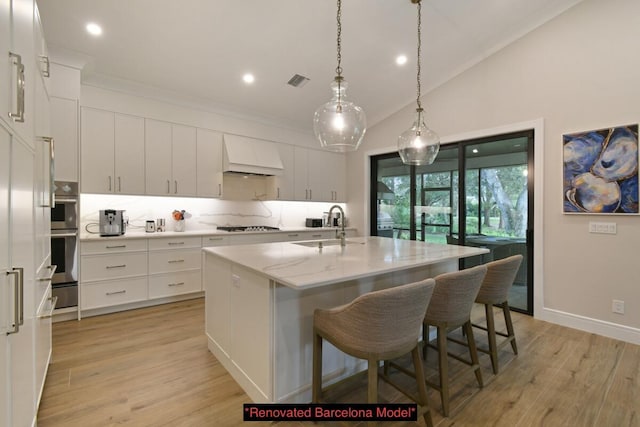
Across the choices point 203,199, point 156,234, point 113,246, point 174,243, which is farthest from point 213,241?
point 113,246

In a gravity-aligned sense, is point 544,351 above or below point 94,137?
below

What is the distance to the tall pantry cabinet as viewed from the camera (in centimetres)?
108

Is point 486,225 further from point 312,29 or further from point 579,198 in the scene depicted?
point 312,29

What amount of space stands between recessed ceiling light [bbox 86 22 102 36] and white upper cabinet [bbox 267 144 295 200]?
8.68ft

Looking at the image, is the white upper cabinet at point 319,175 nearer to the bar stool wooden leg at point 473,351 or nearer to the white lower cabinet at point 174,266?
the white lower cabinet at point 174,266

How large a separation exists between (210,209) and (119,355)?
2.49 metres

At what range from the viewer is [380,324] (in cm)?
148

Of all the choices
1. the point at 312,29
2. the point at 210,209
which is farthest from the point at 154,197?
the point at 312,29

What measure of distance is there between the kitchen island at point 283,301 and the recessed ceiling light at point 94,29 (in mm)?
2467

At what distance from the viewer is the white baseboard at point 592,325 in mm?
2867

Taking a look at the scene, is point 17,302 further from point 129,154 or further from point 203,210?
point 203,210

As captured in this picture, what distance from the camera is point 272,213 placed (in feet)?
17.6

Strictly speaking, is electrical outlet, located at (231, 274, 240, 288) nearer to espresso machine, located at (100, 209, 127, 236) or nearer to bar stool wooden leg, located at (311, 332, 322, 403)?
bar stool wooden leg, located at (311, 332, 322, 403)

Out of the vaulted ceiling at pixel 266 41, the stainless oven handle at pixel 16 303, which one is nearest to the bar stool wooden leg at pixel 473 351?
the stainless oven handle at pixel 16 303
